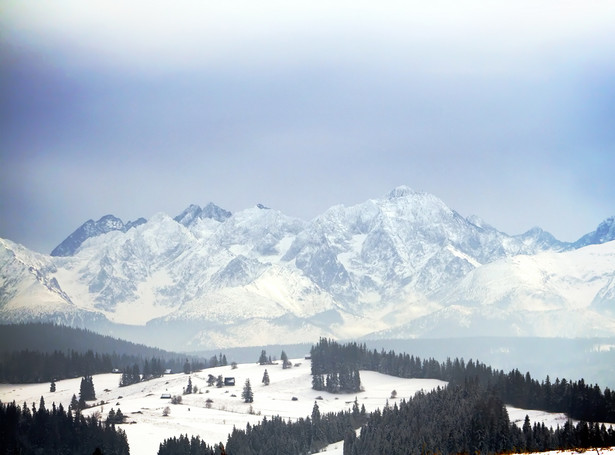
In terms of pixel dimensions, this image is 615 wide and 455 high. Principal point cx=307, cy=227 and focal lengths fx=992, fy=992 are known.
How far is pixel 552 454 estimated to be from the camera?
11812 cm

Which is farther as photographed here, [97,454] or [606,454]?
[97,454]

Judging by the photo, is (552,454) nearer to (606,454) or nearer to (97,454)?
(606,454)

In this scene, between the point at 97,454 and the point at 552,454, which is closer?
the point at 552,454

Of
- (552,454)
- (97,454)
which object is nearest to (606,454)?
(552,454)

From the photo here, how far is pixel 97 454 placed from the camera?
129500 mm

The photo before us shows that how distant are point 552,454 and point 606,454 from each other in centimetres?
675

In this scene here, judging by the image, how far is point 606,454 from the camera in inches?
4483

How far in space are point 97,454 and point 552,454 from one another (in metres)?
57.8

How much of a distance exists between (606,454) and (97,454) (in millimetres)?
63785
